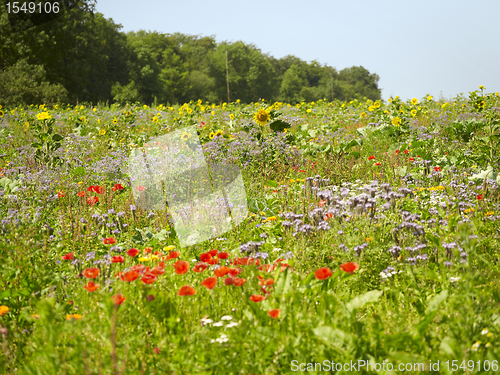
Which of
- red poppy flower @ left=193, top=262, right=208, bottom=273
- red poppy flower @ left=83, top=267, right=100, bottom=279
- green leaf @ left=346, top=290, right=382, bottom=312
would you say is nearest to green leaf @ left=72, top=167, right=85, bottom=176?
red poppy flower @ left=83, top=267, right=100, bottom=279

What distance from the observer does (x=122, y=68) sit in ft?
125

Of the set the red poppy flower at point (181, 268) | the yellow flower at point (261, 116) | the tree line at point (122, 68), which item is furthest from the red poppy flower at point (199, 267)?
the tree line at point (122, 68)

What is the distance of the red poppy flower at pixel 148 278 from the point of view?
6.24 ft

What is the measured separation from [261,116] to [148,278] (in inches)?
179

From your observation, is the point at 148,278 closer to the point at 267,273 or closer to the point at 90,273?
the point at 90,273

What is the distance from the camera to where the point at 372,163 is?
5531mm

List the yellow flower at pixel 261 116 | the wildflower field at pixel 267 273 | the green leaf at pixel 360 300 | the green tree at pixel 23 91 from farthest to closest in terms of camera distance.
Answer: the green tree at pixel 23 91
the yellow flower at pixel 261 116
the green leaf at pixel 360 300
the wildflower field at pixel 267 273

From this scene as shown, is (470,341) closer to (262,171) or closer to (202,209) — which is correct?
(202,209)

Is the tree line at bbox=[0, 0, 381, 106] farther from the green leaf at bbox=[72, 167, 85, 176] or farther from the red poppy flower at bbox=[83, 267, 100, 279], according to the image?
the red poppy flower at bbox=[83, 267, 100, 279]

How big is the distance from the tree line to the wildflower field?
1079 centimetres

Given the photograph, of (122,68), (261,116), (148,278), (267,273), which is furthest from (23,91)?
(267,273)

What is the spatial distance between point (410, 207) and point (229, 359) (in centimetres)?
267

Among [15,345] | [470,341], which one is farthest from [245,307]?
[15,345]

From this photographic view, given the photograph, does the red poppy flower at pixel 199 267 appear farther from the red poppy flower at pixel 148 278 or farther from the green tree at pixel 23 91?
the green tree at pixel 23 91
